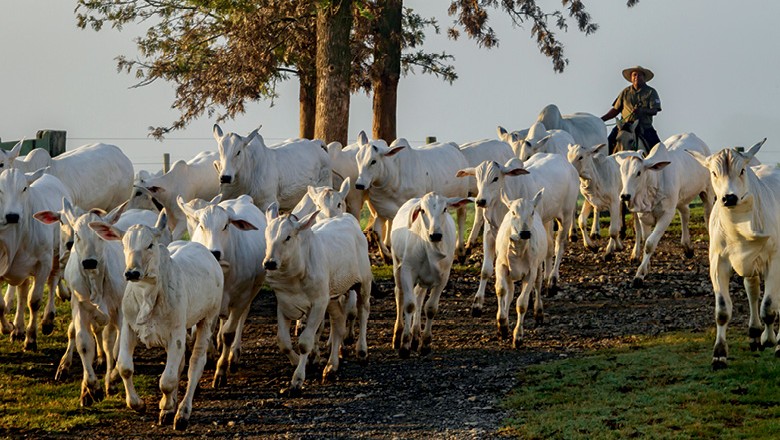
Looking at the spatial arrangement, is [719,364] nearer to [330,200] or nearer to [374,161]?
[330,200]

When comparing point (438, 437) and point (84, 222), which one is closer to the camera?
point (438, 437)

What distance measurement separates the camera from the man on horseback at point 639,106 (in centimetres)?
2403

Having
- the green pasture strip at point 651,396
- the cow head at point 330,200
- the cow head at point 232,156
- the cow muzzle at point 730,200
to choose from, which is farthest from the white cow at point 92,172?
the cow muzzle at point 730,200

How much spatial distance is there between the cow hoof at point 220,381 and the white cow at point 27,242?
292cm

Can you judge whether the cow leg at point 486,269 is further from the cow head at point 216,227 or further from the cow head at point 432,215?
the cow head at point 216,227

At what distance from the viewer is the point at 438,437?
10.1 meters

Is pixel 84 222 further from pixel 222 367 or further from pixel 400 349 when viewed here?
pixel 400 349

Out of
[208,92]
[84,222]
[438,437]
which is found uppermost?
[208,92]

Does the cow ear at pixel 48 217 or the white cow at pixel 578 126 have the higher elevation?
the white cow at pixel 578 126

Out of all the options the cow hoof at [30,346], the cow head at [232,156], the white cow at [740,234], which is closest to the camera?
the white cow at [740,234]

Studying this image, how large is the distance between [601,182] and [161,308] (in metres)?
10.9

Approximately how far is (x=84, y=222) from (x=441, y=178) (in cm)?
870

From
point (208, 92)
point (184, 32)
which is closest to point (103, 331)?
point (208, 92)

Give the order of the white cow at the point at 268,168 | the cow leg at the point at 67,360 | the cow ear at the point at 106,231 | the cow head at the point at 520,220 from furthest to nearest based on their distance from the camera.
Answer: the white cow at the point at 268,168
the cow head at the point at 520,220
the cow leg at the point at 67,360
the cow ear at the point at 106,231
